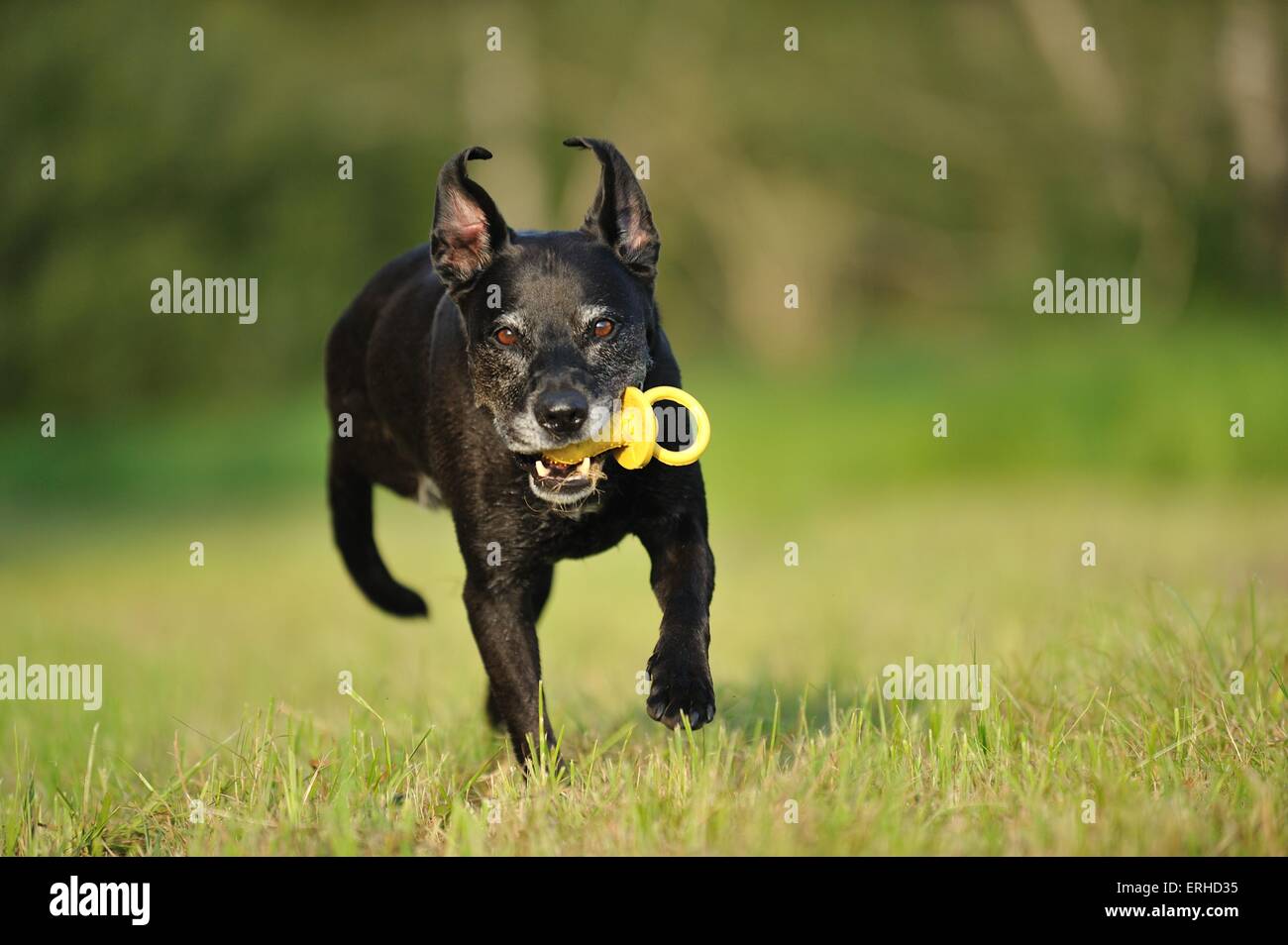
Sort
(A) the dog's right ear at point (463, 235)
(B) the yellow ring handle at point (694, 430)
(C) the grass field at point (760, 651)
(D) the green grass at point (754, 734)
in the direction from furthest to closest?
1. (A) the dog's right ear at point (463, 235)
2. (B) the yellow ring handle at point (694, 430)
3. (C) the grass field at point (760, 651)
4. (D) the green grass at point (754, 734)

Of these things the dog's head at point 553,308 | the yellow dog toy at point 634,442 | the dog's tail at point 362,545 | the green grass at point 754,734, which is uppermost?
the dog's head at point 553,308

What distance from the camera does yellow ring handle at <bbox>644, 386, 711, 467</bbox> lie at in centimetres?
455

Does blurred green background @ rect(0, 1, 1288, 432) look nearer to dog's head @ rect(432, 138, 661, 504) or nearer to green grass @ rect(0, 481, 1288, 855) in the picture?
green grass @ rect(0, 481, 1288, 855)

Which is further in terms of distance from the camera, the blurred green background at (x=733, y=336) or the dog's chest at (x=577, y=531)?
the blurred green background at (x=733, y=336)

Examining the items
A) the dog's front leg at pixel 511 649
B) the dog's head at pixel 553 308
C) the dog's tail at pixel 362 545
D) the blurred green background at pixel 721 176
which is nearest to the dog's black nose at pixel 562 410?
the dog's head at pixel 553 308

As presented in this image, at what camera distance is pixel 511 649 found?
4.65 m

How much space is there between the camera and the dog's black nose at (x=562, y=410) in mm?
4336

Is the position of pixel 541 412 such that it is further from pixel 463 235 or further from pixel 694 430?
pixel 463 235

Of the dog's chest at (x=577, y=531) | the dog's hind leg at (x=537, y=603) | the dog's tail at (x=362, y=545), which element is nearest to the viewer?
Answer: the dog's chest at (x=577, y=531)

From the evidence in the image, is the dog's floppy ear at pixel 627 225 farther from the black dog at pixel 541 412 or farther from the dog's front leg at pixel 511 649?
the dog's front leg at pixel 511 649

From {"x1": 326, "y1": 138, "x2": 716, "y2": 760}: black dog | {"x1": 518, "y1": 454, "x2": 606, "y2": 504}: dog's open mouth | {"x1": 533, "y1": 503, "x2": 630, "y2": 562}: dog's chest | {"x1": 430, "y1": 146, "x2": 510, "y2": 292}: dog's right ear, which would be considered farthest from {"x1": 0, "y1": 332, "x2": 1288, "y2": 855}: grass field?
{"x1": 430, "y1": 146, "x2": 510, "y2": 292}: dog's right ear

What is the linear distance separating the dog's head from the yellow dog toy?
45 millimetres

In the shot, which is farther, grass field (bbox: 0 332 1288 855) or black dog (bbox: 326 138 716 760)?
black dog (bbox: 326 138 716 760)
